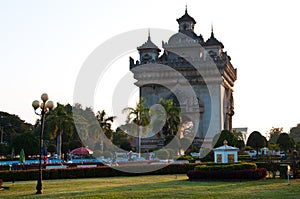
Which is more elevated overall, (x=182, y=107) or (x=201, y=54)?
(x=201, y=54)

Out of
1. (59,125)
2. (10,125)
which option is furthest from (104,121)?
(10,125)

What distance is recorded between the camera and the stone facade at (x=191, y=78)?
212 feet

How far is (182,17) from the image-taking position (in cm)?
7281

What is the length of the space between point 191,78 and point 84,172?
39331 millimetres

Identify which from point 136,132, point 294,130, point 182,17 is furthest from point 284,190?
point 294,130

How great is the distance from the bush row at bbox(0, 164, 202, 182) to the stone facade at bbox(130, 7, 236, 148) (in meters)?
34.0

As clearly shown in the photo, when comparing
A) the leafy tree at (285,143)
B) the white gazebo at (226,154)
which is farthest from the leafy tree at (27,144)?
the white gazebo at (226,154)

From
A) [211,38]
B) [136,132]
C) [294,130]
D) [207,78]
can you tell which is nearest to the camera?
[136,132]

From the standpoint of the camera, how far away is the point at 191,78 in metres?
65.6

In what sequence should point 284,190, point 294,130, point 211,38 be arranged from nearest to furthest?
point 284,190
point 211,38
point 294,130

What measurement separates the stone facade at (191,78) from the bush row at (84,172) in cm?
3396

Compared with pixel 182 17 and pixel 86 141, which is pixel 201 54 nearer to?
pixel 182 17

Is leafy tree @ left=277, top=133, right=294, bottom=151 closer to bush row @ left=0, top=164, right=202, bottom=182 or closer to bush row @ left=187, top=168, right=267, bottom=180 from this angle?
bush row @ left=0, top=164, right=202, bottom=182

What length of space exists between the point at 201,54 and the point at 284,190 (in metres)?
50.8
